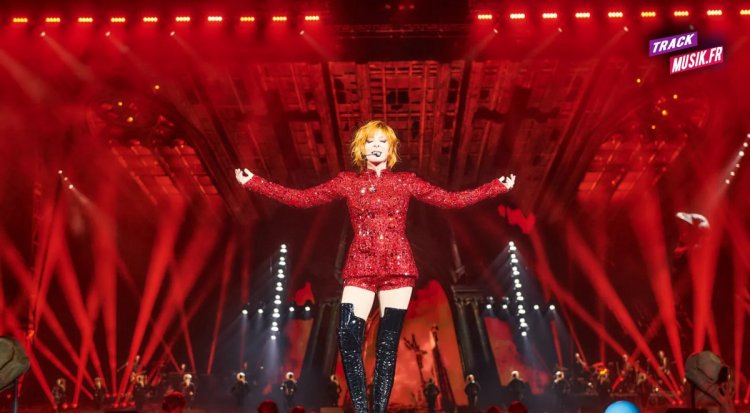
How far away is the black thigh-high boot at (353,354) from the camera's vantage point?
3.06m

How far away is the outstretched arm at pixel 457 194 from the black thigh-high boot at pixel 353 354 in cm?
70

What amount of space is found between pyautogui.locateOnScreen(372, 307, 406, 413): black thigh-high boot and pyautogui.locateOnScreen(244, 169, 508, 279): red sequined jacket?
0.22 m

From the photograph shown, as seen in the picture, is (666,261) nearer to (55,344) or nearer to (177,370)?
(177,370)

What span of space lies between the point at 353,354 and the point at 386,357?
0.15 metres

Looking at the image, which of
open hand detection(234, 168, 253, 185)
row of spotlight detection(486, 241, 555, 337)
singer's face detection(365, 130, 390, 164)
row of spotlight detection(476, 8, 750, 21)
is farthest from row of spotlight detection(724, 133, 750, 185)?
open hand detection(234, 168, 253, 185)

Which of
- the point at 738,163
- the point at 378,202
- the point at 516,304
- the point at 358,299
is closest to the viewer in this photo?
the point at 358,299

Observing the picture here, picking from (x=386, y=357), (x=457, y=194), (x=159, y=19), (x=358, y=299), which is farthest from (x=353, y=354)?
(x=159, y=19)

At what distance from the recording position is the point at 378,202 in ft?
11.2

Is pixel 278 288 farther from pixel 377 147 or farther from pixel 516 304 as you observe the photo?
pixel 377 147

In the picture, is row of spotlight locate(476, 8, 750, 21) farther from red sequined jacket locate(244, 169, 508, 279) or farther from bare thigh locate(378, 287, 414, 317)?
bare thigh locate(378, 287, 414, 317)

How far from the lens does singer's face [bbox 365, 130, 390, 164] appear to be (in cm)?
347

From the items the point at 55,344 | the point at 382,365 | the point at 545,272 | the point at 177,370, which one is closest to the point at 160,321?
the point at 177,370

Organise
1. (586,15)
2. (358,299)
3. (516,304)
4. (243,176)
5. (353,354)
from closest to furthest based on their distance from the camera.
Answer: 1. (353,354)
2. (358,299)
3. (243,176)
4. (586,15)
5. (516,304)

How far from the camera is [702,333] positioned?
10156 mm
